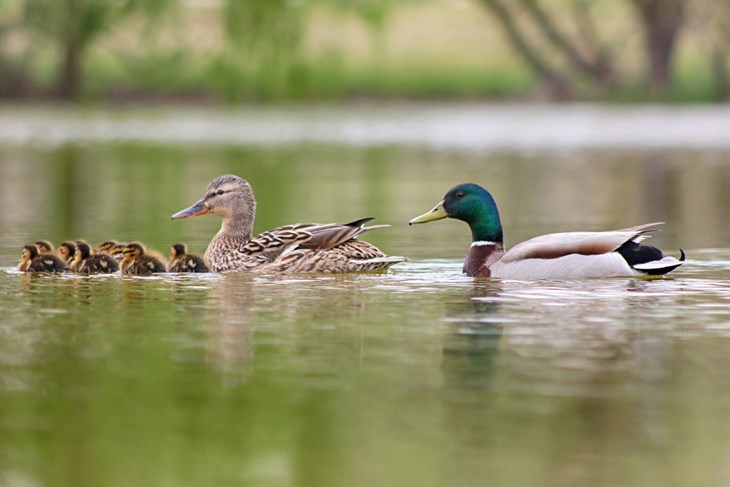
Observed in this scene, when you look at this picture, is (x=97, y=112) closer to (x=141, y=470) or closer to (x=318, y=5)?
(x=318, y=5)

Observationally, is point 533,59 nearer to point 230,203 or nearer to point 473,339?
point 230,203

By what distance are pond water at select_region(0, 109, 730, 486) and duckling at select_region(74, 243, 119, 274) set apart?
11.2 inches

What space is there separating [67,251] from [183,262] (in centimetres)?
86

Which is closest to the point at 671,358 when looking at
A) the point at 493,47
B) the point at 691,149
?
the point at 691,149

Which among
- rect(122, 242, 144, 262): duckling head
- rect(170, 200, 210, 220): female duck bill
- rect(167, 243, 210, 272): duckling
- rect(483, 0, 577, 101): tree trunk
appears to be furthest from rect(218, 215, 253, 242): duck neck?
rect(483, 0, 577, 101): tree trunk

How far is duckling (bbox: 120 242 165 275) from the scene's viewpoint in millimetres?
A: 11469

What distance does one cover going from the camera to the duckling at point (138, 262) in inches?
452

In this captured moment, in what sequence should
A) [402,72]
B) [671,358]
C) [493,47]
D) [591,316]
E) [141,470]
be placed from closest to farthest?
[141,470], [671,358], [591,316], [402,72], [493,47]

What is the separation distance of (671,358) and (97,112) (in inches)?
1508

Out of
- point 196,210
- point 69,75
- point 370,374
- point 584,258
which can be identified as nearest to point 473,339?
point 370,374

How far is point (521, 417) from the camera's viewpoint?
21.1 feet

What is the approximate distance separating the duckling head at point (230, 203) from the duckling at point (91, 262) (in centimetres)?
78

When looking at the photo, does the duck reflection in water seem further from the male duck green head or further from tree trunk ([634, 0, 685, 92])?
tree trunk ([634, 0, 685, 92])

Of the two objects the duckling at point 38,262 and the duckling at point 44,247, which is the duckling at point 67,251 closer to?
the duckling at point 44,247
